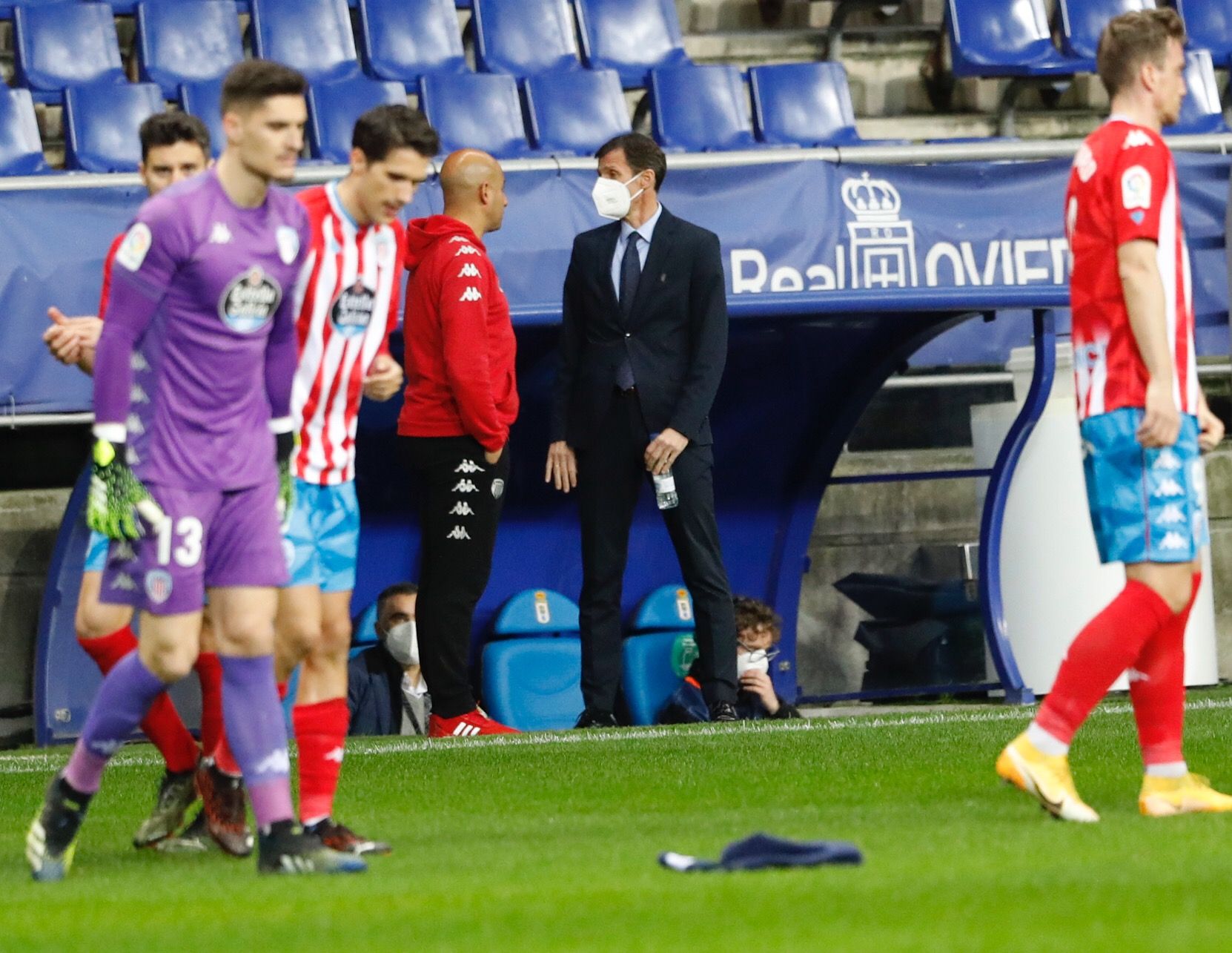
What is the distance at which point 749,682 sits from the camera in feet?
32.0

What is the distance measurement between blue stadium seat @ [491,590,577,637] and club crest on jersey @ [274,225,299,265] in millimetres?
5643

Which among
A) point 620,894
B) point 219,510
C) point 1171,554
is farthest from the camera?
point 1171,554

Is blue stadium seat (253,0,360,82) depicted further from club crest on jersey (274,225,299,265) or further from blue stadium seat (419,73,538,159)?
club crest on jersey (274,225,299,265)

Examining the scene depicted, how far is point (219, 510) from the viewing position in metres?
4.75

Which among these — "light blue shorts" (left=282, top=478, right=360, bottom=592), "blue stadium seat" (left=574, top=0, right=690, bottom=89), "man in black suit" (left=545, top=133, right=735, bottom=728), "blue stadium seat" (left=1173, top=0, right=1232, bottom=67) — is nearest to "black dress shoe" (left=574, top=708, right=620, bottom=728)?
"man in black suit" (left=545, top=133, right=735, bottom=728)

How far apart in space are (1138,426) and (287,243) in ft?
6.51

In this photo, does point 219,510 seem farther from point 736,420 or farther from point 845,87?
point 845,87

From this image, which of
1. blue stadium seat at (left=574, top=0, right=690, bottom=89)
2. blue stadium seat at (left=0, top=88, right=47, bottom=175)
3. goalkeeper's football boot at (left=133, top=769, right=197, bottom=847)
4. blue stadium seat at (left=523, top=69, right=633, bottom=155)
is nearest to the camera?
goalkeeper's football boot at (left=133, top=769, right=197, bottom=847)

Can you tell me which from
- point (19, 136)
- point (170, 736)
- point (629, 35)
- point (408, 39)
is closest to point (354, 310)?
point (170, 736)

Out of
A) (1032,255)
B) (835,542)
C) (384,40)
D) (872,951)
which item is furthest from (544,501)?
(872,951)

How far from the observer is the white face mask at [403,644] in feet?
31.8

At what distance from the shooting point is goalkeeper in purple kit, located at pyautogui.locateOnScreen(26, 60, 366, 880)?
4652mm

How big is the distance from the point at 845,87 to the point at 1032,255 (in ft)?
12.5

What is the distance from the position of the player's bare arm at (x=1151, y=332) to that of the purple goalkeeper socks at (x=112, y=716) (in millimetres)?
2278
